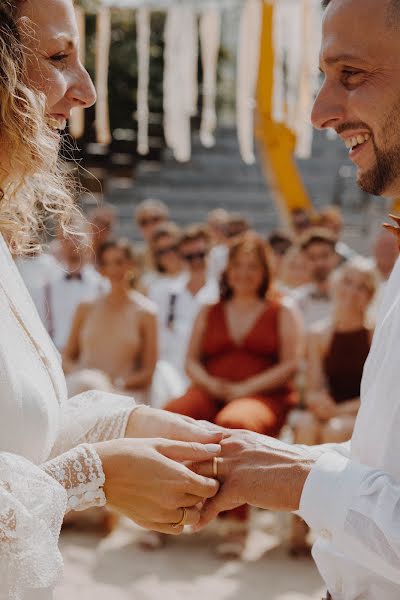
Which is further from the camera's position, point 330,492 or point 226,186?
point 226,186

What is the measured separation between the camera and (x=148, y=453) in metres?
1.95

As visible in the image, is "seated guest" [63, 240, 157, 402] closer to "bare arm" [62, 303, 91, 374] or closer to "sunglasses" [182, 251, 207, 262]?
"bare arm" [62, 303, 91, 374]

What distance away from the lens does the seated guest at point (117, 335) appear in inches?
227

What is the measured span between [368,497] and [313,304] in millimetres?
4651

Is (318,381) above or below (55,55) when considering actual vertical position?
below

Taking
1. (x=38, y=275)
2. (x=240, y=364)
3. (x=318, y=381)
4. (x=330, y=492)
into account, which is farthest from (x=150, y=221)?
(x=330, y=492)

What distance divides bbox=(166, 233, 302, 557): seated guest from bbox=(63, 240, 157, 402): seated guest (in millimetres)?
486

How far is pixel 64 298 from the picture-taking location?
6816mm

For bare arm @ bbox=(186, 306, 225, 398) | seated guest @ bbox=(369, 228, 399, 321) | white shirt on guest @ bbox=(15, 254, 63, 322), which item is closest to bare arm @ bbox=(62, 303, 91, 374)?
white shirt on guest @ bbox=(15, 254, 63, 322)

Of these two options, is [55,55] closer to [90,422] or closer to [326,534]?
[90,422]

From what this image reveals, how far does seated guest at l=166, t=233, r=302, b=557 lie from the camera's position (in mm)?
5129

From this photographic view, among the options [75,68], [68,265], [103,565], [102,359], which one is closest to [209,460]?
[75,68]

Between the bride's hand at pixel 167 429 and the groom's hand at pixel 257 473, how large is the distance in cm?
8

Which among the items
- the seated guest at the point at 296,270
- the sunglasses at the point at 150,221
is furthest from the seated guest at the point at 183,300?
the sunglasses at the point at 150,221
